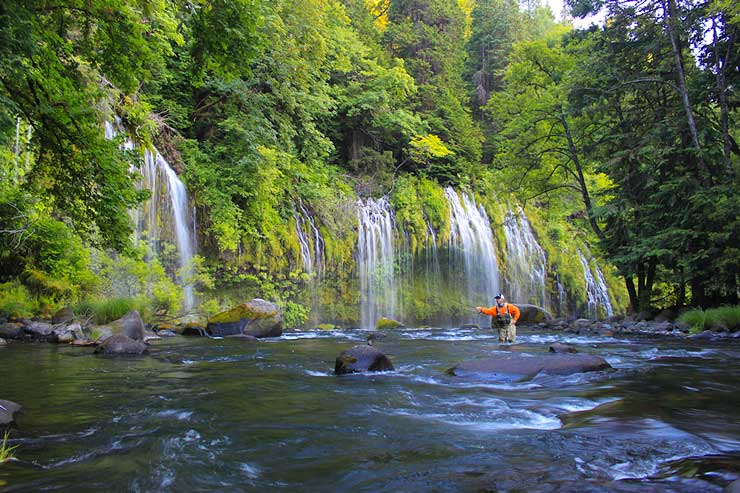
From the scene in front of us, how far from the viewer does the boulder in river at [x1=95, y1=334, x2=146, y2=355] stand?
8984mm

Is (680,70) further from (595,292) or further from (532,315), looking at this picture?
(595,292)

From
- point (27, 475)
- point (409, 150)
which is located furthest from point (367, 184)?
point (27, 475)

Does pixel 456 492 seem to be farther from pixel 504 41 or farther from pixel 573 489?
pixel 504 41

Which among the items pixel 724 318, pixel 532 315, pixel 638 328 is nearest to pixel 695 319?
pixel 724 318

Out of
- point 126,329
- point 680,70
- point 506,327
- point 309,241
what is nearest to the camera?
point 126,329

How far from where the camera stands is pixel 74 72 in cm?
717

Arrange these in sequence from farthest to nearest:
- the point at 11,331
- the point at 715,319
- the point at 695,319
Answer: the point at 695,319
the point at 715,319
the point at 11,331

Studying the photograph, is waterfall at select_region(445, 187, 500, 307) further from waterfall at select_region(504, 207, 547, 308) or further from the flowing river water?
the flowing river water

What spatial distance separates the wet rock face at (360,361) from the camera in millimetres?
7574

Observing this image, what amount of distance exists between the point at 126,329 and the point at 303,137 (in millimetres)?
12921

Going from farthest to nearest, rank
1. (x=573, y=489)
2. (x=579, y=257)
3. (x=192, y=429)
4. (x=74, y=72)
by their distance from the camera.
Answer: (x=579, y=257) → (x=74, y=72) → (x=192, y=429) → (x=573, y=489)

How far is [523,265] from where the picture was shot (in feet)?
85.4

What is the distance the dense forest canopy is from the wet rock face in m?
3.57

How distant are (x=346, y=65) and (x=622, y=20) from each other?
464 inches
